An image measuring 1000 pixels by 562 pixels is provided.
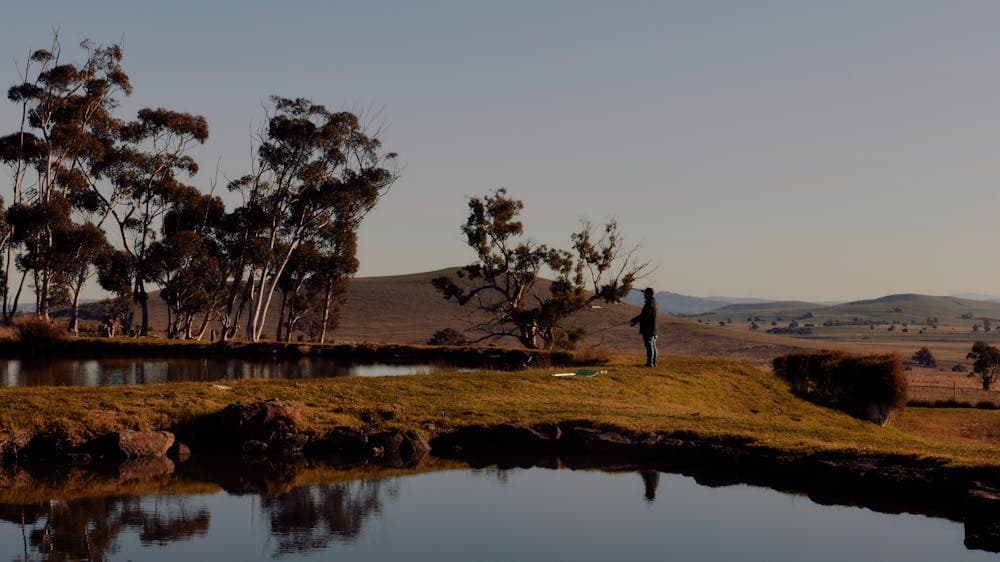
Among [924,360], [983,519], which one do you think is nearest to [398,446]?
[983,519]

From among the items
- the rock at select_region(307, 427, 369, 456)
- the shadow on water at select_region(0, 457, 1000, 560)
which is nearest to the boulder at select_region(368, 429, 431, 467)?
the rock at select_region(307, 427, 369, 456)

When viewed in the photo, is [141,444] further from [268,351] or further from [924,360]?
[924,360]

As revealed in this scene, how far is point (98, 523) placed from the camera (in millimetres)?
14695

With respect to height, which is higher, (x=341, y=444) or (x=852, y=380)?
(x=852, y=380)

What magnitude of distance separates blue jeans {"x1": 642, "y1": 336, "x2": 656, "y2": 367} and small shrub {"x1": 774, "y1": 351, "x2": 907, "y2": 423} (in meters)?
7.18

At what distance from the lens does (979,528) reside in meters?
14.5

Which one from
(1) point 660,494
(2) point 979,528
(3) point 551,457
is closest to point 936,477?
(2) point 979,528

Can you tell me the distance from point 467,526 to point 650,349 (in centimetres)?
1951

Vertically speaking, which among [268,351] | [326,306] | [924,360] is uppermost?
[326,306]

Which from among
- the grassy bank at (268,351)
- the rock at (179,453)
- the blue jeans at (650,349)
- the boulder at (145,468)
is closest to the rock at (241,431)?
the rock at (179,453)

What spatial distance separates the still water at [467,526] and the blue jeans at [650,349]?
600 inches

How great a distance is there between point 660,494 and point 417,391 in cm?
891

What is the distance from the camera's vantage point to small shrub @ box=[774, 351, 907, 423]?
36.8 m

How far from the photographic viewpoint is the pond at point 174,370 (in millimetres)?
30125
